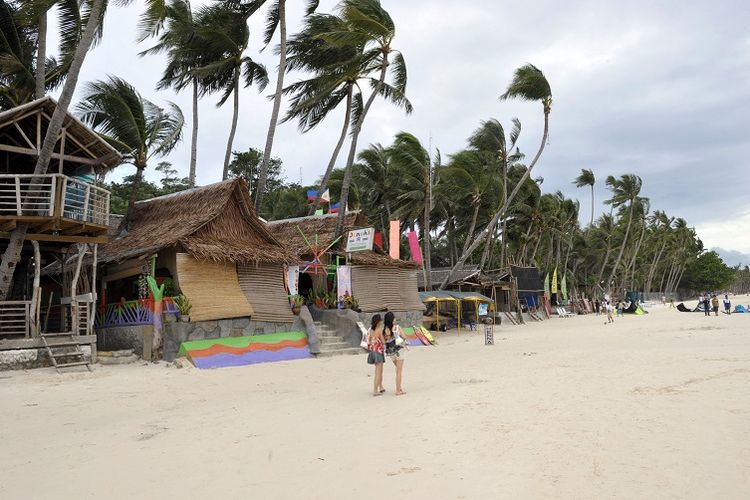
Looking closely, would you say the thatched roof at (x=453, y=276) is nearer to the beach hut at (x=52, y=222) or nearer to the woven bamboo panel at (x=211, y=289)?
the woven bamboo panel at (x=211, y=289)

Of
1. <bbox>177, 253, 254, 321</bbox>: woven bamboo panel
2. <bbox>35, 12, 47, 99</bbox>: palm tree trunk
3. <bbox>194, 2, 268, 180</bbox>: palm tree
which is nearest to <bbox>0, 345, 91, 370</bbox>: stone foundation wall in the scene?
<bbox>177, 253, 254, 321</bbox>: woven bamboo panel

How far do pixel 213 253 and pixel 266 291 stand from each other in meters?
1.99

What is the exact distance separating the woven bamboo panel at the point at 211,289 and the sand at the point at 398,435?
3.30 meters

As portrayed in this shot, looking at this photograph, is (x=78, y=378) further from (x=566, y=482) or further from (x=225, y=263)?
(x=566, y=482)

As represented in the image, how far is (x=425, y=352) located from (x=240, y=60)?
39.4 ft

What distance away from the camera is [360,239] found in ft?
55.7

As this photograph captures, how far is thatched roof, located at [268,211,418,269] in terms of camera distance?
18094 millimetres

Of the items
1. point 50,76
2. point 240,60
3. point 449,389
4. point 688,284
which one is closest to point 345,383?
point 449,389

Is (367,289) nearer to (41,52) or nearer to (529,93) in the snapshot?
(41,52)

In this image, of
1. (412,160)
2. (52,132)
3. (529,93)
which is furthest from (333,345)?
(529,93)

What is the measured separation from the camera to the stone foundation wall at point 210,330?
1262cm

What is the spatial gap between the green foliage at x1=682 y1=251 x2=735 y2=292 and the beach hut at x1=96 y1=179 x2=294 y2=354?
80165 millimetres

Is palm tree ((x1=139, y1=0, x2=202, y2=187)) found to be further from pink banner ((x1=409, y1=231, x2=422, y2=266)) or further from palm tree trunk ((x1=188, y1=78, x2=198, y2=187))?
pink banner ((x1=409, y1=231, x2=422, y2=266))

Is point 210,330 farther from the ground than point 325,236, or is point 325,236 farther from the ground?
point 325,236
